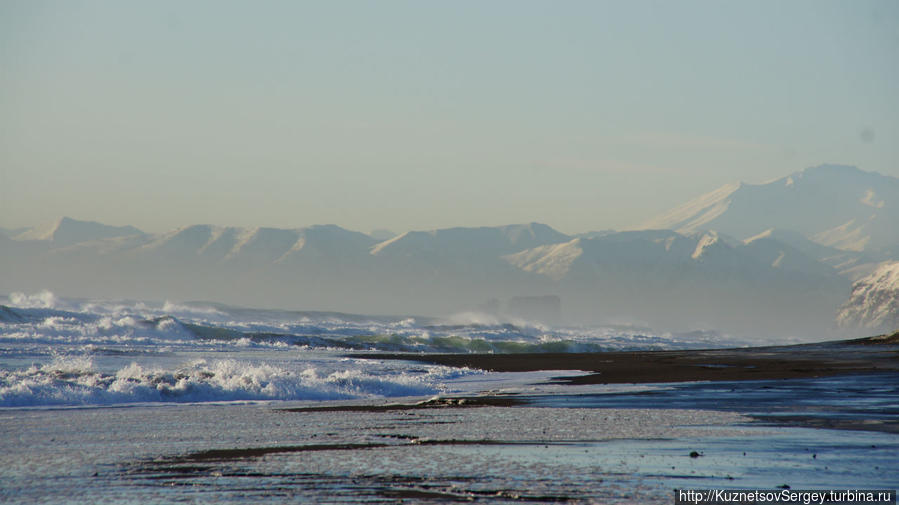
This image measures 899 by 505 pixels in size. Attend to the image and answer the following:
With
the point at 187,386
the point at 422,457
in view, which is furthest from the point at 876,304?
the point at 422,457

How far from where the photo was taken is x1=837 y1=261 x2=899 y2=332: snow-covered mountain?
123750 mm

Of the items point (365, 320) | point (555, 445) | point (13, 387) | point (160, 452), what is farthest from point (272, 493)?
point (365, 320)

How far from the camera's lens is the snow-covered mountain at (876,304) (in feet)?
406

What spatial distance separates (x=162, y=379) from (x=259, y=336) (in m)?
36.1

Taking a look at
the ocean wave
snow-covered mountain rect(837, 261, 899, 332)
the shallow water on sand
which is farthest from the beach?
snow-covered mountain rect(837, 261, 899, 332)

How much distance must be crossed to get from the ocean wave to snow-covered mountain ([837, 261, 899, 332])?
112 meters

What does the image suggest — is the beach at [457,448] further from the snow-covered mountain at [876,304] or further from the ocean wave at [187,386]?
the snow-covered mountain at [876,304]

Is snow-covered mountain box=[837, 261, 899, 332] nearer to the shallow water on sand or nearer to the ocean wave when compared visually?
the ocean wave

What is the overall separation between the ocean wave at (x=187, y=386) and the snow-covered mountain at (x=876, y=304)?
112380 mm

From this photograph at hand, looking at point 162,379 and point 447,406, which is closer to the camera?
point 447,406

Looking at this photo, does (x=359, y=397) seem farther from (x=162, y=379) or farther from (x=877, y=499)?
(x=877, y=499)

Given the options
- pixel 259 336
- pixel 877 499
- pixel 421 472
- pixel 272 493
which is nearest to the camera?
pixel 877 499

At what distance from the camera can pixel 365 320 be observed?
408 feet

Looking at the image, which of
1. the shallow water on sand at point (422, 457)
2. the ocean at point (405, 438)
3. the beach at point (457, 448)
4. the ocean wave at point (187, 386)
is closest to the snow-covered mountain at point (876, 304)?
the ocean at point (405, 438)
